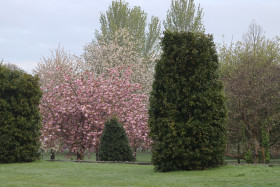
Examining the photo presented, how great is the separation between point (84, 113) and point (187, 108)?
10.2 m

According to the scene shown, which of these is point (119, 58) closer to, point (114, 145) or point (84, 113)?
point (84, 113)

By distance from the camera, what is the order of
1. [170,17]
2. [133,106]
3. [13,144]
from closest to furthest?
[13,144] < [133,106] < [170,17]

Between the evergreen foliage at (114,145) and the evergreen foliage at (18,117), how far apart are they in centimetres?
316

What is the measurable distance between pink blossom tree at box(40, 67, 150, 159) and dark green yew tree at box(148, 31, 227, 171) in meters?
9.47

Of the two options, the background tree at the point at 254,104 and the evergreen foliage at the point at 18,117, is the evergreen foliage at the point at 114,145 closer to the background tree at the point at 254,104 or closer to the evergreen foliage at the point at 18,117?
the evergreen foliage at the point at 18,117

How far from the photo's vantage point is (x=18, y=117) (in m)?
16.2

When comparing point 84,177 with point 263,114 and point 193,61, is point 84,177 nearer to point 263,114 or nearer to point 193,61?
point 193,61

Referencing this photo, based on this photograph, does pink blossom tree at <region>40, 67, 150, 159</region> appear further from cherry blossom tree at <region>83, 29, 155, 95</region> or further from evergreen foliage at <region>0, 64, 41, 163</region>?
cherry blossom tree at <region>83, 29, 155, 95</region>

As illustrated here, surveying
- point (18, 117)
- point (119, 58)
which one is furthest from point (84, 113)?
point (119, 58)

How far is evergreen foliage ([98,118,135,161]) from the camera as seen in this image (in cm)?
1795

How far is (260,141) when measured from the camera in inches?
822

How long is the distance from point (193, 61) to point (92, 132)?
1041 cm

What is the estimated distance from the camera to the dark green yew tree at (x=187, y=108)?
1199 centimetres

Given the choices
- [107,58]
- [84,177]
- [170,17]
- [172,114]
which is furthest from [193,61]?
[170,17]
